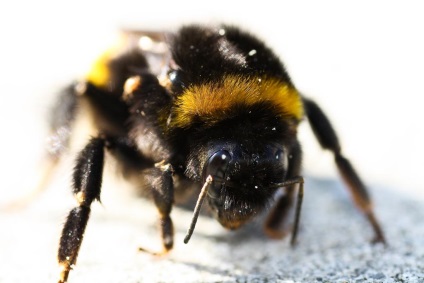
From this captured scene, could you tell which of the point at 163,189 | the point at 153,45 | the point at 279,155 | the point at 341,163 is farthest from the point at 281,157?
the point at 153,45

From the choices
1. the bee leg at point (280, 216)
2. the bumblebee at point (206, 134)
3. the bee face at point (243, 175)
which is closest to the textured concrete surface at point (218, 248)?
the bee leg at point (280, 216)

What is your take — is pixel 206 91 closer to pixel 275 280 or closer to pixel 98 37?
pixel 275 280

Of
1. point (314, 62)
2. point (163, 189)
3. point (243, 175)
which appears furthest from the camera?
point (314, 62)

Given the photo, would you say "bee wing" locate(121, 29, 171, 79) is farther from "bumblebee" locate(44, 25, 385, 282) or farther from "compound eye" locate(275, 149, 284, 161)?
"compound eye" locate(275, 149, 284, 161)

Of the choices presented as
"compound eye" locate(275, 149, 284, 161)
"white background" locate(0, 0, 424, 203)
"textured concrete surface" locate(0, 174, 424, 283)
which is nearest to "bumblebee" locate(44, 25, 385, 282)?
"compound eye" locate(275, 149, 284, 161)

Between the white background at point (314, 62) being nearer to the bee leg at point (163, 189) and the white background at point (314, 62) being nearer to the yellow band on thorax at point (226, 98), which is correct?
the bee leg at point (163, 189)

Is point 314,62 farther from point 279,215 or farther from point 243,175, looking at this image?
point 243,175
